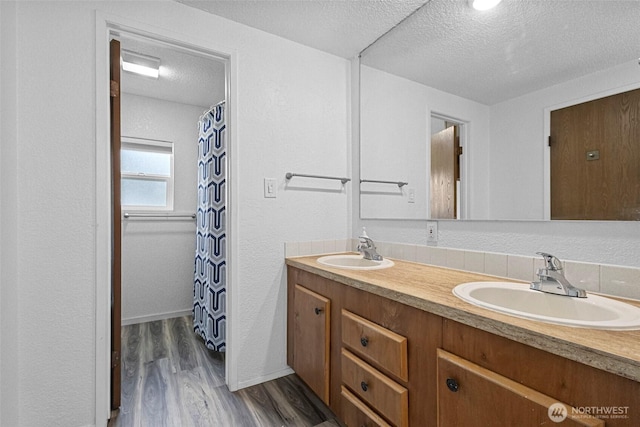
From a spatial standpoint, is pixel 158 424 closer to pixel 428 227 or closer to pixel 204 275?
pixel 204 275

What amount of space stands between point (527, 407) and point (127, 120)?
3.46 meters

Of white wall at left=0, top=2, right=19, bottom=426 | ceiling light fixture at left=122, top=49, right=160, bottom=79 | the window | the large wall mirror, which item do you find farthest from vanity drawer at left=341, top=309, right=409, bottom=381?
the window

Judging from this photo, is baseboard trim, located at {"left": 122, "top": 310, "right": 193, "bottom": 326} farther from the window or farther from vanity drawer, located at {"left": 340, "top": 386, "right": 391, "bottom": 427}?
vanity drawer, located at {"left": 340, "top": 386, "right": 391, "bottom": 427}

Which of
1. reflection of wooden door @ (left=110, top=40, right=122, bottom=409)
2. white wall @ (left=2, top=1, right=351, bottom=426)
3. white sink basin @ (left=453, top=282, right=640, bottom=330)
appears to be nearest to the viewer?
white sink basin @ (left=453, top=282, right=640, bottom=330)

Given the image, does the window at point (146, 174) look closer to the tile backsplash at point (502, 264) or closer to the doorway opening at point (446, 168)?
the tile backsplash at point (502, 264)

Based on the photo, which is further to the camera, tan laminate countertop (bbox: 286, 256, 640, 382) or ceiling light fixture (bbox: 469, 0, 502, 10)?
ceiling light fixture (bbox: 469, 0, 502, 10)

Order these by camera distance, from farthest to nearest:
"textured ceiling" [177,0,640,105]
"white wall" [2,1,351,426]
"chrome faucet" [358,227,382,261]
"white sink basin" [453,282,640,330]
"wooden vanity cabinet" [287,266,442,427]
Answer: "chrome faucet" [358,227,382,261], "white wall" [2,1,351,426], "textured ceiling" [177,0,640,105], "wooden vanity cabinet" [287,266,442,427], "white sink basin" [453,282,640,330]

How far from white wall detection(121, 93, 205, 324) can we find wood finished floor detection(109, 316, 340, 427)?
700 mm

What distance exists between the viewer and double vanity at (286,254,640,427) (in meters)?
0.63

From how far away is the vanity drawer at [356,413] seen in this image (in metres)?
1.15

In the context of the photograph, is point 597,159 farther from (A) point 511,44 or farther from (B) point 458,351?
(B) point 458,351

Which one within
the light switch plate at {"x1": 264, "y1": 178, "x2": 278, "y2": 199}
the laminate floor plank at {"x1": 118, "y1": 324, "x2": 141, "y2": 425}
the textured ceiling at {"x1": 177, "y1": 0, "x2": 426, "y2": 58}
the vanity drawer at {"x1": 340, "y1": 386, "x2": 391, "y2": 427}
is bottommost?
the laminate floor plank at {"x1": 118, "y1": 324, "x2": 141, "y2": 425}

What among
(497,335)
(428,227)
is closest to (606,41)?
(428,227)

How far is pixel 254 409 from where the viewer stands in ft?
5.19
